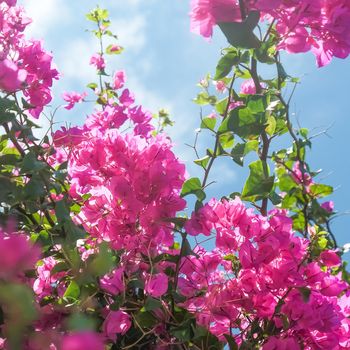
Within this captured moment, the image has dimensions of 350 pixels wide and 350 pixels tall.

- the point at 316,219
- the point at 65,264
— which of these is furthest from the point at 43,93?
the point at 316,219

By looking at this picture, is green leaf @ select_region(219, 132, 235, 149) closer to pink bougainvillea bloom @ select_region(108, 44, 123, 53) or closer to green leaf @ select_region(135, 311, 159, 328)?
green leaf @ select_region(135, 311, 159, 328)

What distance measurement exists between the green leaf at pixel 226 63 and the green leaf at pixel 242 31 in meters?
0.18

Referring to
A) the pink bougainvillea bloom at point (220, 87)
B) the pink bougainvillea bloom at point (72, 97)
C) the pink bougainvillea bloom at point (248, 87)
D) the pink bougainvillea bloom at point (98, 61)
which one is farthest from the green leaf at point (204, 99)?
the pink bougainvillea bloom at point (98, 61)

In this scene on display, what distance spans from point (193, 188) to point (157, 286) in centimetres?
24

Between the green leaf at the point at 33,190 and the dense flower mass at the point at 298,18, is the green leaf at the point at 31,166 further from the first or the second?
the dense flower mass at the point at 298,18

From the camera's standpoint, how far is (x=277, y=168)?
1.98m

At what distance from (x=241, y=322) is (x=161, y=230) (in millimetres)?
289

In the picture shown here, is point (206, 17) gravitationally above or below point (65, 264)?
above

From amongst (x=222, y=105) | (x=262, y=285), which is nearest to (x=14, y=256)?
(x=262, y=285)

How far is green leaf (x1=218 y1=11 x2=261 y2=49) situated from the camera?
0.96 metres

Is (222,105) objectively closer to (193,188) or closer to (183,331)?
(193,188)

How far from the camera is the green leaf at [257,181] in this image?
4.03 ft

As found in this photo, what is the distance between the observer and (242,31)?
972mm

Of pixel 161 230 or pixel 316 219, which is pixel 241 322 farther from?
pixel 316 219
